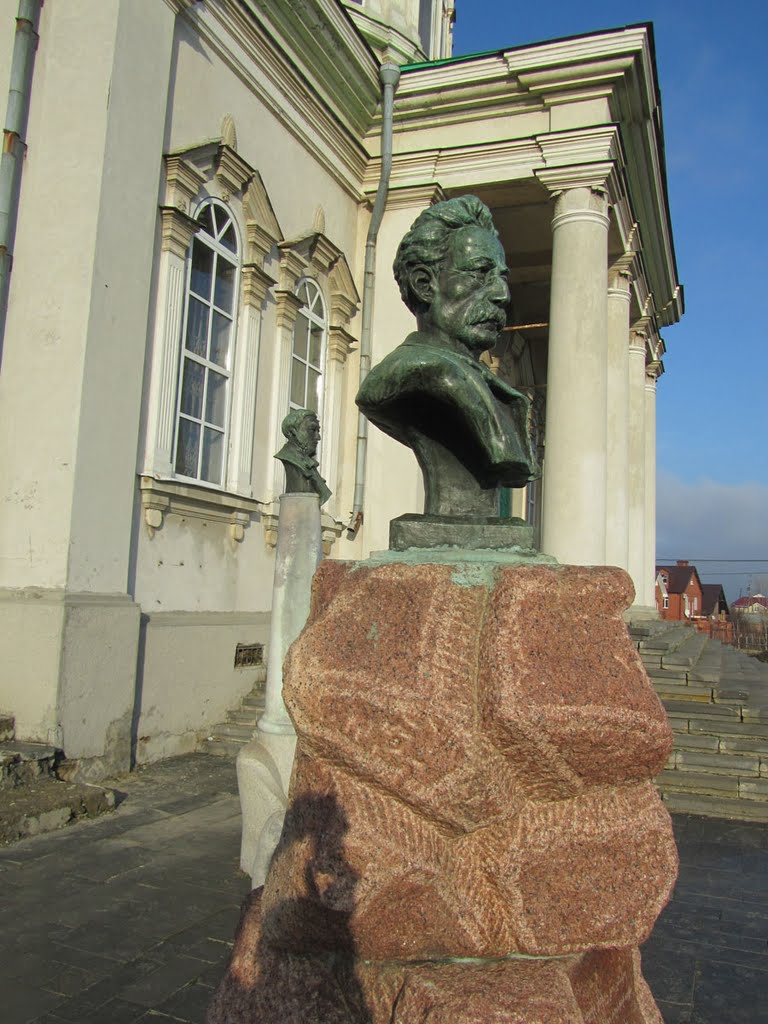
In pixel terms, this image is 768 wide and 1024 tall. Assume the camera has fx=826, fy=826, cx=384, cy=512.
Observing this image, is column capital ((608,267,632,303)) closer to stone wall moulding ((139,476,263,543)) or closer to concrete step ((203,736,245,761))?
stone wall moulding ((139,476,263,543))

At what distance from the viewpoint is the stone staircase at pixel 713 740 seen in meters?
6.27

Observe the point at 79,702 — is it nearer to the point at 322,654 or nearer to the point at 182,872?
the point at 182,872

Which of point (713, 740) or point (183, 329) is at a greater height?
point (183, 329)

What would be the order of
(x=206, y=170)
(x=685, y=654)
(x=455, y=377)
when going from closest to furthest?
(x=455, y=377) → (x=206, y=170) → (x=685, y=654)

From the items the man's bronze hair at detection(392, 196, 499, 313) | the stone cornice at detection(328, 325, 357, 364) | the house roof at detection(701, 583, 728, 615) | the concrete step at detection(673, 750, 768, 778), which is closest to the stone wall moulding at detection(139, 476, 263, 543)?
the stone cornice at detection(328, 325, 357, 364)

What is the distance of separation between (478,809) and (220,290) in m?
7.48

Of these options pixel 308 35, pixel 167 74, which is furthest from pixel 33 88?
pixel 308 35

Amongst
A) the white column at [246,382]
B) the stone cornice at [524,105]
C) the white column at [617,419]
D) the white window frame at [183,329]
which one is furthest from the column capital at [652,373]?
the white column at [246,382]

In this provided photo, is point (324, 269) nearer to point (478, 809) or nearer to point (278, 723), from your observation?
point (278, 723)

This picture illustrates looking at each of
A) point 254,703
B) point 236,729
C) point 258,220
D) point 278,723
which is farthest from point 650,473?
point 278,723

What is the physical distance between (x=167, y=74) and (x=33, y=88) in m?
1.21

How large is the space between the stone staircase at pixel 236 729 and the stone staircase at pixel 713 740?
3588mm

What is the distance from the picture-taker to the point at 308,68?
386 inches

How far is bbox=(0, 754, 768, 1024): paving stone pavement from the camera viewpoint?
3.05m
